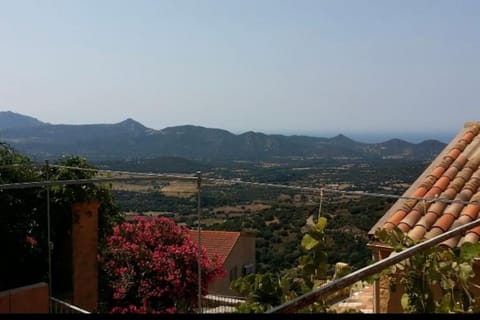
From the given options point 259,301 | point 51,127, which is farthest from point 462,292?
point 51,127

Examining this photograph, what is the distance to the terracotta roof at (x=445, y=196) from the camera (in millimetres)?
4289

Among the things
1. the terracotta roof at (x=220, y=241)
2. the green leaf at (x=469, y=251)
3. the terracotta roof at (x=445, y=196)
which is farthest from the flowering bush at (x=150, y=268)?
the terracotta roof at (x=220, y=241)

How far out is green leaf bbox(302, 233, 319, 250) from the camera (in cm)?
212

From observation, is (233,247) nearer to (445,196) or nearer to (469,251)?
(445,196)

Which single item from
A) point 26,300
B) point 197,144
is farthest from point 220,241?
point 197,144

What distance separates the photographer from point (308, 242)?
84.0 inches

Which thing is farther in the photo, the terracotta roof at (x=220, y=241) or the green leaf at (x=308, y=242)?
the terracotta roof at (x=220, y=241)

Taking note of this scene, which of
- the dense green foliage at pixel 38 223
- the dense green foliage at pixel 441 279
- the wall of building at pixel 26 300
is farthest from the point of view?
the dense green foliage at pixel 38 223

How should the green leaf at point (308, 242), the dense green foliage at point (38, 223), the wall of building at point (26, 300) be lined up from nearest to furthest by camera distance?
the green leaf at point (308, 242) < the wall of building at point (26, 300) < the dense green foliage at point (38, 223)

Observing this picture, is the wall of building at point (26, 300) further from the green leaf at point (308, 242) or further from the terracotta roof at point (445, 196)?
the terracotta roof at point (445, 196)

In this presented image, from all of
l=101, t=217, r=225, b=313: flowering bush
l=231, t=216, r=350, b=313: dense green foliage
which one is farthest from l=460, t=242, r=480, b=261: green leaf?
l=101, t=217, r=225, b=313: flowering bush

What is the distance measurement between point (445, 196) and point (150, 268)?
2797 mm

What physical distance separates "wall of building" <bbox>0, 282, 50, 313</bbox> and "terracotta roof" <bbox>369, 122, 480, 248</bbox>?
2530 mm

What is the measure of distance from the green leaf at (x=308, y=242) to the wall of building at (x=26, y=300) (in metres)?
2.11
